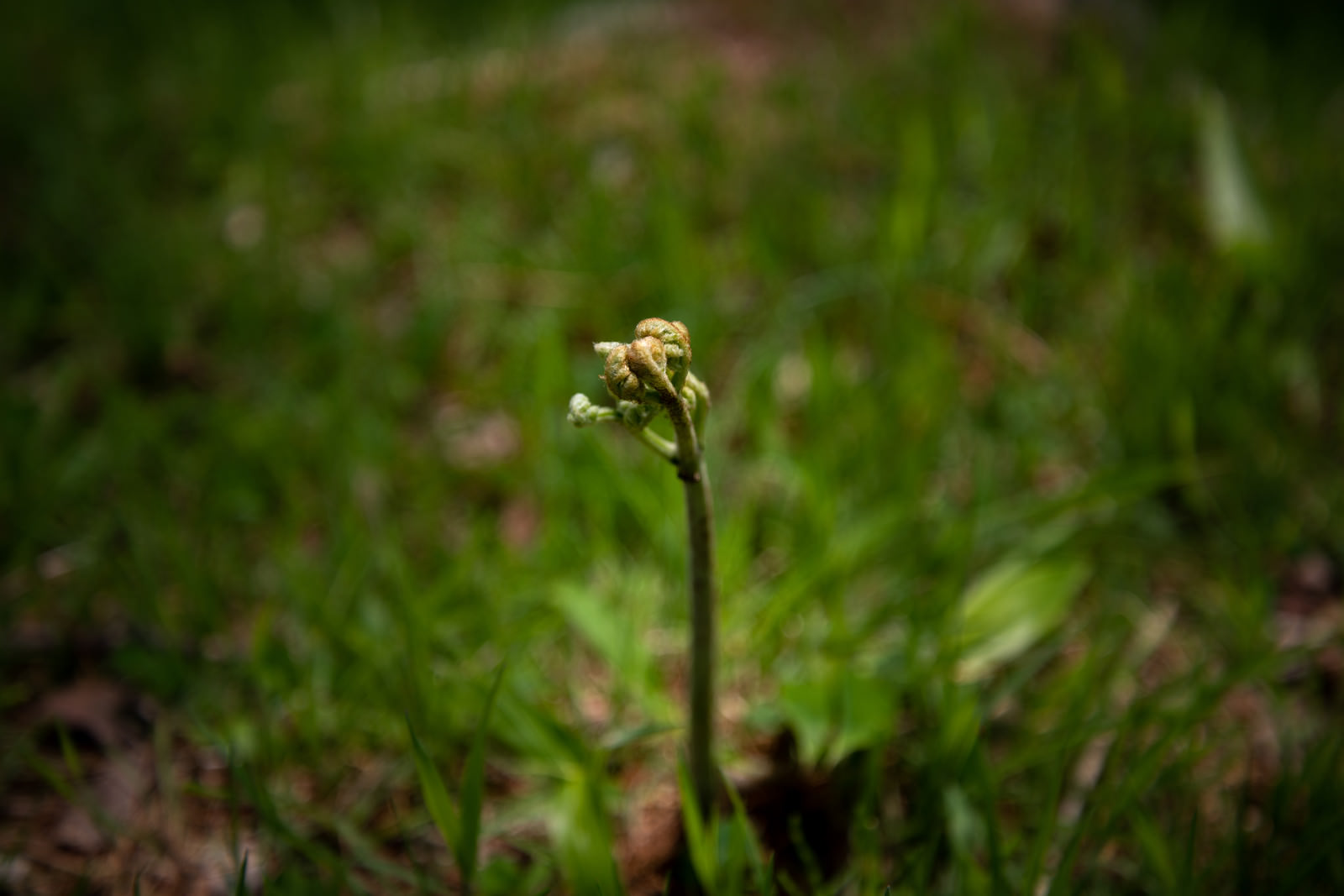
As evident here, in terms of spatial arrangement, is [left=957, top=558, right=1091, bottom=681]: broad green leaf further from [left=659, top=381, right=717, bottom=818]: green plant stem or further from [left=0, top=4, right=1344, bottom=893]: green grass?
[left=659, top=381, right=717, bottom=818]: green plant stem

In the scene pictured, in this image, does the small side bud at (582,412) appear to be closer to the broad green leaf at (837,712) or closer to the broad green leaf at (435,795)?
the broad green leaf at (435,795)

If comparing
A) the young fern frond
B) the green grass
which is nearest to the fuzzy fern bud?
the young fern frond

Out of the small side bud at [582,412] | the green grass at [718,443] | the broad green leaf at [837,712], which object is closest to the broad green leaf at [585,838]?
the green grass at [718,443]

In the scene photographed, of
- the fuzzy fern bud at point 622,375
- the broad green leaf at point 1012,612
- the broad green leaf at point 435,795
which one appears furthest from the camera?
the broad green leaf at point 1012,612

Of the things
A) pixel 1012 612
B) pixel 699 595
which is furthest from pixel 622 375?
pixel 1012 612

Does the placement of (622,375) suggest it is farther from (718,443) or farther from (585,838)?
(718,443)

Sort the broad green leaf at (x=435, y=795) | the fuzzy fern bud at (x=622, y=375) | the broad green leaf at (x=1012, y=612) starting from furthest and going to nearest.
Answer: the broad green leaf at (x=1012, y=612) < the broad green leaf at (x=435, y=795) < the fuzzy fern bud at (x=622, y=375)
